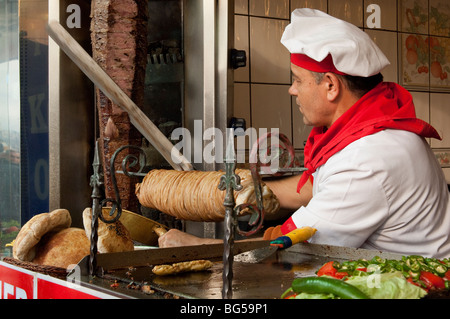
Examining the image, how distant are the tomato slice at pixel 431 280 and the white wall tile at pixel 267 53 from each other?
184 cm

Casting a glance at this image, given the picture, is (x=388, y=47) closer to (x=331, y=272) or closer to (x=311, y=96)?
(x=311, y=96)

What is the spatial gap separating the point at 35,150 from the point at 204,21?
34.3 inches

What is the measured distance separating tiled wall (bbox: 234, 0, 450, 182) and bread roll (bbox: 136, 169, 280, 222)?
0.83 meters

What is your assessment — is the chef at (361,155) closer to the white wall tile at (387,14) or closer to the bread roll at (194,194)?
the bread roll at (194,194)

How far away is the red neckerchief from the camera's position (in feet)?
4.99

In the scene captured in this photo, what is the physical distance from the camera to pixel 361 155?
1.46m

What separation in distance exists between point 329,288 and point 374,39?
2581 millimetres

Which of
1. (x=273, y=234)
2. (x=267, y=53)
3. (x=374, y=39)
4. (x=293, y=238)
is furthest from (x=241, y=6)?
(x=293, y=238)

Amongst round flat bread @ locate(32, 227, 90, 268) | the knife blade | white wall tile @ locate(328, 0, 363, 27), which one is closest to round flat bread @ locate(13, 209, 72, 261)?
round flat bread @ locate(32, 227, 90, 268)

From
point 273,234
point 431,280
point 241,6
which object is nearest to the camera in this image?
point 431,280

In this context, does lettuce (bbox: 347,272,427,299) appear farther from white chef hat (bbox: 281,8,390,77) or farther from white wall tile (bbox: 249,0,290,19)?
white wall tile (bbox: 249,0,290,19)

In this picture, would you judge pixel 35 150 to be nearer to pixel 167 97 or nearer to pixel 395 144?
pixel 167 97

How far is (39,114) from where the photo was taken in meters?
A: 2.30
